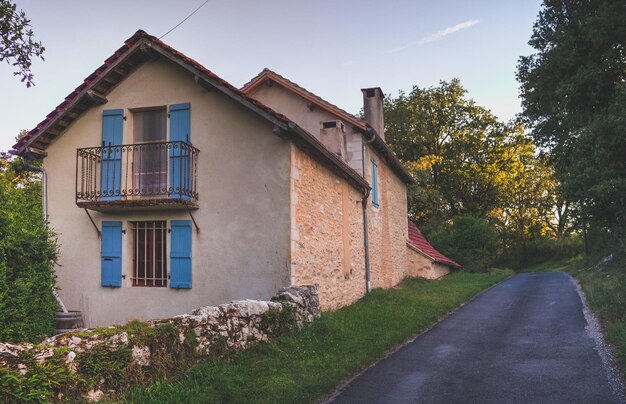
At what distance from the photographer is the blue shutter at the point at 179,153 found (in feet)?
35.2

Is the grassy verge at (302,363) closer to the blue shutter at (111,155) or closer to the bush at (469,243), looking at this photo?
the blue shutter at (111,155)

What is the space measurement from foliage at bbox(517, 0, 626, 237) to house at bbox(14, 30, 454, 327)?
29.3ft

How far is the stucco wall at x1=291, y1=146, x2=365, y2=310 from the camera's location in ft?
34.8

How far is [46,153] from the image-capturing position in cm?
1218

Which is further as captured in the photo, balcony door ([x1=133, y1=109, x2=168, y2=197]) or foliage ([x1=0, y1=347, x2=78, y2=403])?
balcony door ([x1=133, y1=109, x2=168, y2=197])

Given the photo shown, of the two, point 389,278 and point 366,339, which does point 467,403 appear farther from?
point 389,278

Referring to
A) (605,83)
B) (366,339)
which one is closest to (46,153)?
(366,339)

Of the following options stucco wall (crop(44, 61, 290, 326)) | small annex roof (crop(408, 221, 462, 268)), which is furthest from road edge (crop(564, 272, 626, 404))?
small annex roof (crop(408, 221, 462, 268))

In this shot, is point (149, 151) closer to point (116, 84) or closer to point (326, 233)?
point (116, 84)

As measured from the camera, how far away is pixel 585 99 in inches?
711

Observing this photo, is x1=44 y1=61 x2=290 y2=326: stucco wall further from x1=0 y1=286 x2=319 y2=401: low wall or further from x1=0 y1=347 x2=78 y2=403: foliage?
x1=0 y1=347 x2=78 y2=403: foliage

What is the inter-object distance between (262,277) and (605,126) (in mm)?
11820

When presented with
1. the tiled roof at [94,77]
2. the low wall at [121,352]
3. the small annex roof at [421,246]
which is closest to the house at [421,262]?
the small annex roof at [421,246]

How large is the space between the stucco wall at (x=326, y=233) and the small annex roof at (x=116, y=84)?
0.47 metres
